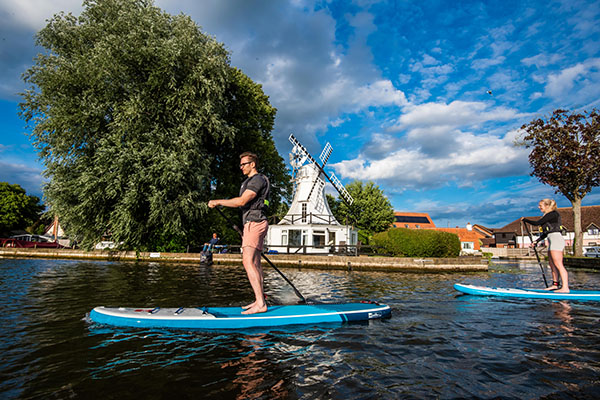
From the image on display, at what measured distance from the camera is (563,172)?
29297mm

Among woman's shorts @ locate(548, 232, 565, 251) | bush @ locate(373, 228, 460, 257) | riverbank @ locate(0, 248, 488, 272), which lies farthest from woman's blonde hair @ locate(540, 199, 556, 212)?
bush @ locate(373, 228, 460, 257)

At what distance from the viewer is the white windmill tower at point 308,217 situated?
3219 centimetres

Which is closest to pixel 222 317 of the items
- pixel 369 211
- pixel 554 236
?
pixel 554 236

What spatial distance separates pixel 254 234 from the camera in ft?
18.6

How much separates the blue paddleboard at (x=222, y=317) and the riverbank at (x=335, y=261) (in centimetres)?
1514

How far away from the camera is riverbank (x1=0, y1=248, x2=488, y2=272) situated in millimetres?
20203

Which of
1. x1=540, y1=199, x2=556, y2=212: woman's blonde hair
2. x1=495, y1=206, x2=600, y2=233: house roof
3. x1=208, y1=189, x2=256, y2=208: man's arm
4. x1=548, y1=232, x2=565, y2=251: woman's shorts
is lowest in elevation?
x1=548, y1=232, x2=565, y2=251: woman's shorts

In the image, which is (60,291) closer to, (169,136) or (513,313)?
(513,313)

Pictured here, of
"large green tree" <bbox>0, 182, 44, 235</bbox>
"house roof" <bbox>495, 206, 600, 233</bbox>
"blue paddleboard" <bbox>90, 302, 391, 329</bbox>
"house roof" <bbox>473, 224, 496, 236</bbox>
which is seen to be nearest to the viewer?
"blue paddleboard" <bbox>90, 302, 391, 329</bbox>

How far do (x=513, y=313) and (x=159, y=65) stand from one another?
2383 cm

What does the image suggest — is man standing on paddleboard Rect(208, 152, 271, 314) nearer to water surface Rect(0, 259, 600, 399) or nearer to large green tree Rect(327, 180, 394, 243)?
water surface Rect(0, 259, 600, 399)

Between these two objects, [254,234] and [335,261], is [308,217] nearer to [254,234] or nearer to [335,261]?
[335,261]

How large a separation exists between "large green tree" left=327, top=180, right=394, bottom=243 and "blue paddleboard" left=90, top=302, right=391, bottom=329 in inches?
1569

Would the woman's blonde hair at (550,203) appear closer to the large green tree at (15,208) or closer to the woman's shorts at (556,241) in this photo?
the woman's shorts at (556,241)
